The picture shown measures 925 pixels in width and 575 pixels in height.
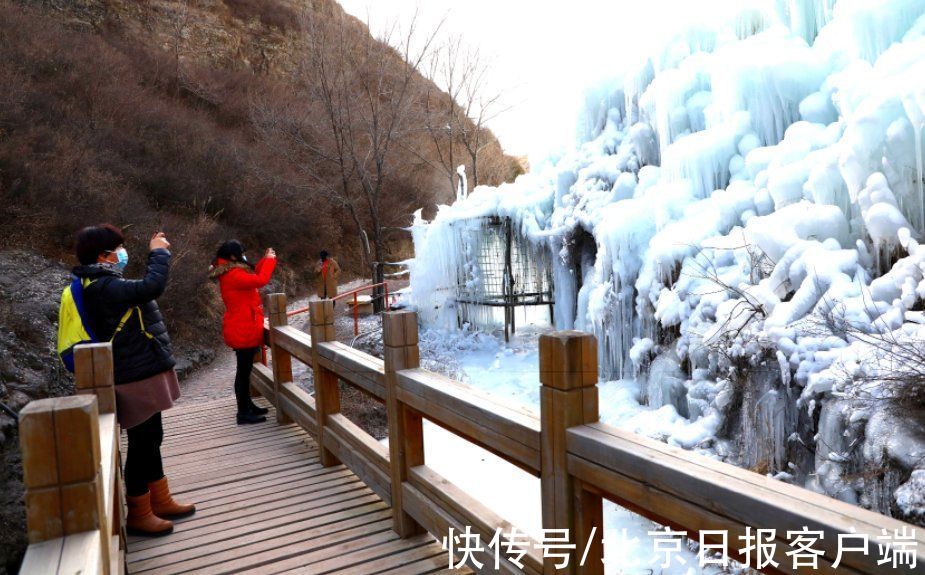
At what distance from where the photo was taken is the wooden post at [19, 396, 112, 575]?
4.87 ft

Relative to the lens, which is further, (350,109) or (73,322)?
(350,109)

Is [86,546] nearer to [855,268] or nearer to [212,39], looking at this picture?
[855,268]

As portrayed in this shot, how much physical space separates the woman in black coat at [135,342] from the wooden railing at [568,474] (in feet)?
3.50

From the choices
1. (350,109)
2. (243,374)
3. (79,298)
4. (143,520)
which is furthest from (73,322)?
(350,109)

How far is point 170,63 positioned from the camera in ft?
79.2

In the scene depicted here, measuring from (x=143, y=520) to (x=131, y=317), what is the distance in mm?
1093

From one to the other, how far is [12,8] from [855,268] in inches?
843

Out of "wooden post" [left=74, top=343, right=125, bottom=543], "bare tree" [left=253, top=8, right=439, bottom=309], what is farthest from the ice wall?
"bare tree" [left=253, top=8, right=439, bottom=309]

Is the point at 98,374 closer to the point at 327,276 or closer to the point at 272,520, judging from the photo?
the point at 272,520

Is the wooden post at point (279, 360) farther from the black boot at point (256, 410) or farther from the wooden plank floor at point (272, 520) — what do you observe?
the wooden plank floor at point (272, 520)

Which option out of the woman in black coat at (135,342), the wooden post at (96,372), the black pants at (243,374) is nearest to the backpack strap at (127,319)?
the woman in black coat at (135,342)

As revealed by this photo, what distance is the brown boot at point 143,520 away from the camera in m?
3.37

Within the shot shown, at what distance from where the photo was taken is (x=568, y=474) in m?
2.13

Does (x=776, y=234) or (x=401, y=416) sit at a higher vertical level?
(x=776, y=234)
